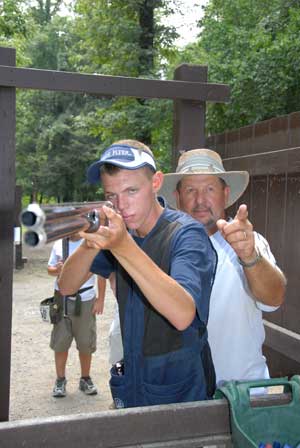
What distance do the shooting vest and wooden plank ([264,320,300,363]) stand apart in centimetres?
132

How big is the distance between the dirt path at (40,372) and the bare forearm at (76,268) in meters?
0.64

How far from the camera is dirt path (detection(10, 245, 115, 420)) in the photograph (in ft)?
13.0

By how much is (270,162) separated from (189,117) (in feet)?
1.84

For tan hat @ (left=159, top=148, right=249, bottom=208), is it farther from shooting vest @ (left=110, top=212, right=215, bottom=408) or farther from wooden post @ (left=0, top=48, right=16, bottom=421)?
wooden post @ (left=0, top=48, right=16, bottom=421)

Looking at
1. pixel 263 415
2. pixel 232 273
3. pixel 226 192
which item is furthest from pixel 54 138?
pixel 263 415

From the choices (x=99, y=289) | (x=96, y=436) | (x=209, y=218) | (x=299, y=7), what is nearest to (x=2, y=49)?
(x=209, y=218)

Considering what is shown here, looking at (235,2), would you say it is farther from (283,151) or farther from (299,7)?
(283,151)

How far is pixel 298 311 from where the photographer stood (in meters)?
2.95

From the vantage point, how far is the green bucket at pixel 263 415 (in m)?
1.46

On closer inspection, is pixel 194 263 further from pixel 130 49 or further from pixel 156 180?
pixel 130 49

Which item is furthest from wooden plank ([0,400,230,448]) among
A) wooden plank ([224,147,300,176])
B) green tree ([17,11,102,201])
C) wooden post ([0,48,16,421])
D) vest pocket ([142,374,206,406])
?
green tree ([17,11,102,201])

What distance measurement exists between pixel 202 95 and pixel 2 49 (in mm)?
1096

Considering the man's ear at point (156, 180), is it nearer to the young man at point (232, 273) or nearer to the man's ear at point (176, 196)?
the young man at point (232, 273)

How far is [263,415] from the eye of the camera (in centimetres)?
152
